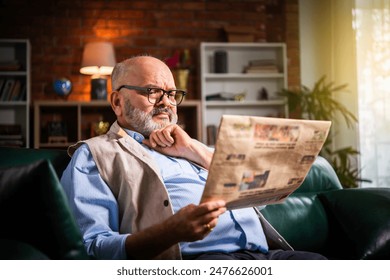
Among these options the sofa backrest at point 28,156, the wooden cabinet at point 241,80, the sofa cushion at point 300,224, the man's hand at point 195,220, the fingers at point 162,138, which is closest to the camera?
the man's hand at point 195,220

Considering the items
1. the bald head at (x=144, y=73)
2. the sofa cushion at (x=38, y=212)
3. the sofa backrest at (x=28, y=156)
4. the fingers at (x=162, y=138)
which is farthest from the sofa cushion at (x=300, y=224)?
the sofa cushion at (x=38, y=212)

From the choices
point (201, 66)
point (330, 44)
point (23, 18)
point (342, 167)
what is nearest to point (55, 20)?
point (23, 18)

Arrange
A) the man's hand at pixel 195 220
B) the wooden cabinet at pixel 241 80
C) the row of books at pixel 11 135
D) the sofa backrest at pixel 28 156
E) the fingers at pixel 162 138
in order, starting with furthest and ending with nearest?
the wooden cabinet at pixel 241 80, the row of books at pixel 11 135, the fingers at pixel 162 138, the sofa backrest at pixel 28 156, the man's hand at pixel 195 220

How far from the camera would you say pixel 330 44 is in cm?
530

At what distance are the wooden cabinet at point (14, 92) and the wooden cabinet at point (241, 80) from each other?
1656mm

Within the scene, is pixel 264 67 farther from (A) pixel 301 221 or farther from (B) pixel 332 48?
(A) pixel 301 221

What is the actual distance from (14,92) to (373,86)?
127 inches

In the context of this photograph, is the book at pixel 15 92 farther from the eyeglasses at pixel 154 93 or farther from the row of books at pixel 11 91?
the eyeglasses at pixel 154 93

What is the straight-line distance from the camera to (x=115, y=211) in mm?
1413

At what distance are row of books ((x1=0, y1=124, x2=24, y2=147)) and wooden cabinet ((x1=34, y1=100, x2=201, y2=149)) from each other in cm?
15

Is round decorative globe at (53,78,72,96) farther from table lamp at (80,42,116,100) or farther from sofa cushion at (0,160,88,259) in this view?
sofa cushion at (0,160,88,259)

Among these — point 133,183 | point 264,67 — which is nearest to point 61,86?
point 264,67

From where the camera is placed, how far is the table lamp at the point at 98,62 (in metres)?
4.80

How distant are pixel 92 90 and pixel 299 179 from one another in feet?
12.6
